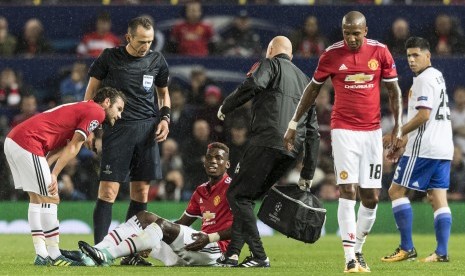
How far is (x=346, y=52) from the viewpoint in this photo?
10.6 metres

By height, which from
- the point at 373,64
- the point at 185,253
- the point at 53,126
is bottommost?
the point at 185,253

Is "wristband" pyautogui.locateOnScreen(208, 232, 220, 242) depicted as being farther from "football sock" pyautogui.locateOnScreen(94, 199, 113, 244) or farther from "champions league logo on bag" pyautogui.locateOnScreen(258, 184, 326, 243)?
"football sock" pyautogui.locateOnScreen(94, 199, 113, 244)

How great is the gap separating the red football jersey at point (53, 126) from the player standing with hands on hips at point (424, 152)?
3.40 metres

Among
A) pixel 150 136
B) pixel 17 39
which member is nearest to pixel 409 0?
pixel 17 39

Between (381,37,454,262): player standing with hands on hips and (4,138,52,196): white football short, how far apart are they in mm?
3763

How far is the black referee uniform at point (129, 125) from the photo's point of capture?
11945mm

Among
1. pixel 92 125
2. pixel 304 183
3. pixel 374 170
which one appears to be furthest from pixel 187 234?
pixel 374 170

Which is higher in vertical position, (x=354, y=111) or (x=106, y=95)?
(x=106, y=95)

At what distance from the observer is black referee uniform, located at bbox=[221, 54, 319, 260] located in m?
11.0

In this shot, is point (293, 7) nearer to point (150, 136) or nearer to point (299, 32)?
point (299, 32)

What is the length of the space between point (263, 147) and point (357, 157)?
959 mm

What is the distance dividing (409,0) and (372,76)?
10606 mm

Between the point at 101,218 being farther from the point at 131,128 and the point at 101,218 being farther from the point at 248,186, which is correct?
the point at 248,186

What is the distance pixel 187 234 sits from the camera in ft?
36.8
